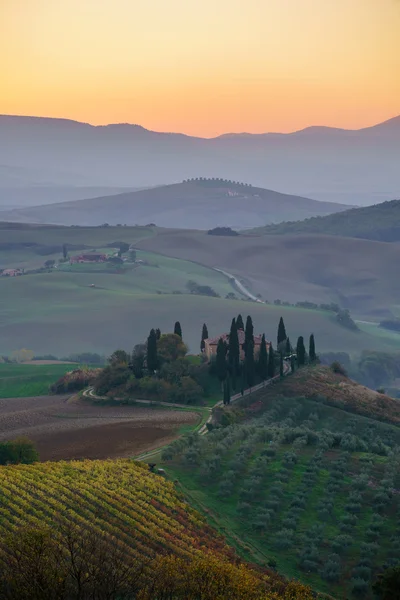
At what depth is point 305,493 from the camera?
46.4 m

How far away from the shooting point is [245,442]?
5366 cm

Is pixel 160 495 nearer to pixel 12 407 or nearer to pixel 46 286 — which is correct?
pixel 12 407

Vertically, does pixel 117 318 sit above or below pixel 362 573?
above

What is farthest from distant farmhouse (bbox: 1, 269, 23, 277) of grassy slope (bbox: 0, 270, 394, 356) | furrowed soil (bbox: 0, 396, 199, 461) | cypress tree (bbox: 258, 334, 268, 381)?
cypress tree (bbox: 258, 334, 268, 381)

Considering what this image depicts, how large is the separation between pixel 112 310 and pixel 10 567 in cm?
12087

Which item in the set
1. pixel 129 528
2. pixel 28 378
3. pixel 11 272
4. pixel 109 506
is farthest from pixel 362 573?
pixel 11 272

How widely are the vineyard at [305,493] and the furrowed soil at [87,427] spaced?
13.7 ft

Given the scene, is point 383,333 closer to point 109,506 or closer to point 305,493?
point 305,493

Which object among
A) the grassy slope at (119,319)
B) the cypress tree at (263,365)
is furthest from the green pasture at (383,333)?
the cypress tree at (263,365)

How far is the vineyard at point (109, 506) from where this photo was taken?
126 feet

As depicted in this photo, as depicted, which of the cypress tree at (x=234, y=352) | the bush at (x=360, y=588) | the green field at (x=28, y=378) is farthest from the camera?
the green field at (x=28, y=378)

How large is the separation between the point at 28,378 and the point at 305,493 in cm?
4730

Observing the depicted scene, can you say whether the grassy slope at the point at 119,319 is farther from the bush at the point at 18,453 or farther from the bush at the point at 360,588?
the bush at the point at 360,588

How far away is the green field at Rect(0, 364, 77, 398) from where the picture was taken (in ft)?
277
